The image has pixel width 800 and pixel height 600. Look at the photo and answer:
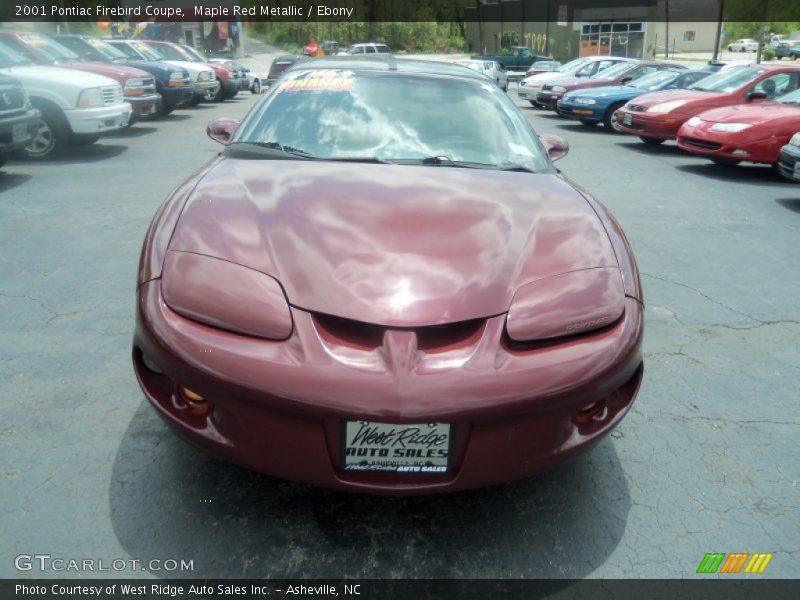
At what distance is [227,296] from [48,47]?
37.6 ft

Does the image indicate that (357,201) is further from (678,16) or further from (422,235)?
(678,16)

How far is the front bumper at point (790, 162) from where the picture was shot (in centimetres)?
709

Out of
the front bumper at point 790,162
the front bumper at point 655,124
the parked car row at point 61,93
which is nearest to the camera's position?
the front bumper at point 790,162

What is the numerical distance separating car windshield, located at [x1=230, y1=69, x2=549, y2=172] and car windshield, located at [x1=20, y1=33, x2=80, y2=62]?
928cm

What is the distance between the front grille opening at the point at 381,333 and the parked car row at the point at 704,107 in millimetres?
6577

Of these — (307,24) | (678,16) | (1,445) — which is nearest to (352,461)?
(1,445)

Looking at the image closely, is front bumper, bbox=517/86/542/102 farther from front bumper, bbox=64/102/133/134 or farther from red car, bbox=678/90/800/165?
front bumper, bbox=64/102/133/134

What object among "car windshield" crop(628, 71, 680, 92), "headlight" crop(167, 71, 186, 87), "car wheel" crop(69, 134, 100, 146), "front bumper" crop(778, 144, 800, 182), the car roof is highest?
"headlight" crop(167, 71, 186, 87)

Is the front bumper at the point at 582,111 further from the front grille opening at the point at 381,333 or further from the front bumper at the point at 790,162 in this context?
the front grille opening at the point at 381,333

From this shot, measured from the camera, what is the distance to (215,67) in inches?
750

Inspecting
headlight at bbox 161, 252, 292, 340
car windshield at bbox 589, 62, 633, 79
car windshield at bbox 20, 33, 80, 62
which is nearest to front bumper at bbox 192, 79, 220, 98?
car windshield at bbox 20, 33, 80, 62

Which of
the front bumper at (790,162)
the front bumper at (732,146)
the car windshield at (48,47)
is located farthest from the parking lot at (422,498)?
the car windshield at (48,47)

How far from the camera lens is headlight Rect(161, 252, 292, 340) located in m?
1.99

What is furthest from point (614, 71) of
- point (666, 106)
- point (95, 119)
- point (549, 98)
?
point (95, 119)
